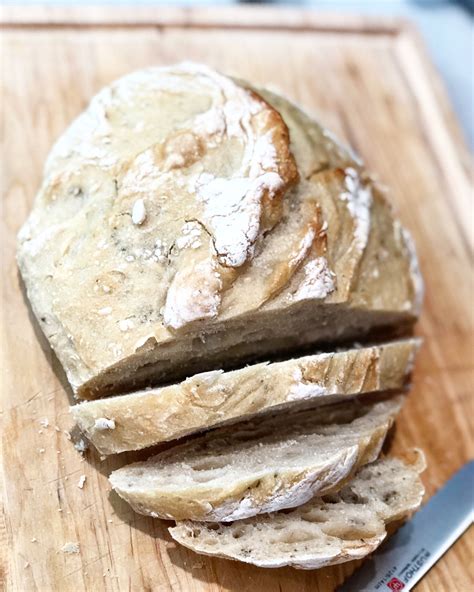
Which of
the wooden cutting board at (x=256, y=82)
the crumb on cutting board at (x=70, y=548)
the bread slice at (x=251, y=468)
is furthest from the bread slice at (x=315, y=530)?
the crumb on cutting board at (x=70, y=548)

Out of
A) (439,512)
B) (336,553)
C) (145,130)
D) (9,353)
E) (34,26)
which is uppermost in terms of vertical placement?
(34,26)

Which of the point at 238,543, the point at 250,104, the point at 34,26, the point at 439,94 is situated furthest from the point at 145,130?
the point at 439,94

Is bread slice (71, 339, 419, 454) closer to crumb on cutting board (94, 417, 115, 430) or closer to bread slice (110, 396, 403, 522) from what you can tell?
crumb on cutting board (94, 417, 115, 430)

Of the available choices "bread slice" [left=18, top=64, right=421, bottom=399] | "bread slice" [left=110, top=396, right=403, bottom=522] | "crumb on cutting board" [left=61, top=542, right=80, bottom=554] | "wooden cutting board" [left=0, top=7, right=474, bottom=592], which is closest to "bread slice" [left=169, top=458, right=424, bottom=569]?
"bread slice" [left=110, top=396, right=403, bottom=522]

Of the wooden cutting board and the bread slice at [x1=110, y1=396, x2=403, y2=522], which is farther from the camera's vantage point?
the wooden cutting board

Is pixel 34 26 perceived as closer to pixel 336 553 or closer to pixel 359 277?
pixel 359 277

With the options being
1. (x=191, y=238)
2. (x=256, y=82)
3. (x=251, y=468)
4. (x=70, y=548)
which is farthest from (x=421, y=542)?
(x=256, y=82)

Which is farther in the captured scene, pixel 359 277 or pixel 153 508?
pixel 359 277
